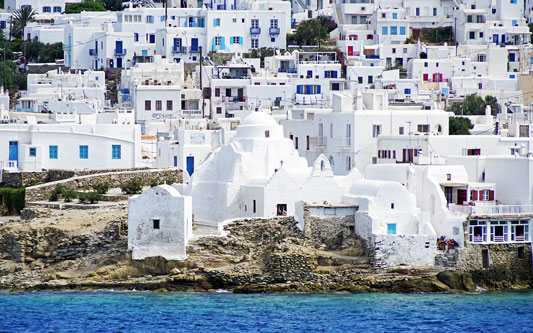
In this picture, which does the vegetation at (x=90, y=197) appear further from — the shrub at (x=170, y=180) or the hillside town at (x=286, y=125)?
the shrub at (x=170, y=180)

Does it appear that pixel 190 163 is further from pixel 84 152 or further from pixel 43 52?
pixel 43 52

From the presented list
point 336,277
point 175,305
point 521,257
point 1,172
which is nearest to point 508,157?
point 521,257

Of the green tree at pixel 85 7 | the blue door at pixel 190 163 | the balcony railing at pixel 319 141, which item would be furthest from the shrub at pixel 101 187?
the green tree at pixel 85 7

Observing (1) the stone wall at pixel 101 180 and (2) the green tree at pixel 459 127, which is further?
(2) the green tree at pixel 459 127

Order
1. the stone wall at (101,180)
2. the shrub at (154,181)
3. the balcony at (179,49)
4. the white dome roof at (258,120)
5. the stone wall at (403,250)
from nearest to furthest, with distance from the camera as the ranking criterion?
the stone wall at (403,250), the white dome roof at (258,120), the stone wall at (101,180), the shrub at (154,181), the balcony at (179,49)

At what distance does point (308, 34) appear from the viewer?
106312 mm

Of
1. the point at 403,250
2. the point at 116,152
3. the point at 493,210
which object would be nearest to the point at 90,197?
the point at 116,152

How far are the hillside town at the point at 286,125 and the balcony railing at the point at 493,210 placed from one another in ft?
0.20

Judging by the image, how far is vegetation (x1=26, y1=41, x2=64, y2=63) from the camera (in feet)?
347

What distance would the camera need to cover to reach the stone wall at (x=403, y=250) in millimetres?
58969

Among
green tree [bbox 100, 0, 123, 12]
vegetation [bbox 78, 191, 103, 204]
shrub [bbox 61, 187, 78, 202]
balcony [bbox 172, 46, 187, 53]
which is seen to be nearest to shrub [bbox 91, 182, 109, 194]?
vegetation [bbox 78, 191, 103, 204]

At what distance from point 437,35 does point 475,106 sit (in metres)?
19.0

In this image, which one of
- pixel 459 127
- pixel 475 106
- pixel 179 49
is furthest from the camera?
pixel 179 49

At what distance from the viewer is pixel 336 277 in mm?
58812
